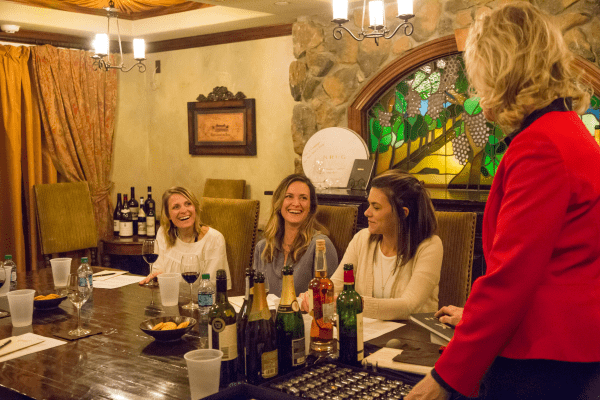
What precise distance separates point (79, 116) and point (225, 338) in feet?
13.9

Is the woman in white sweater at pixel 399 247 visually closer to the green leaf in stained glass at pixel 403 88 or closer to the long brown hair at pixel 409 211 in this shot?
the long brown hair at pixel 409 211

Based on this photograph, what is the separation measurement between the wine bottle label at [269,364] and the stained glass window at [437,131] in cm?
277

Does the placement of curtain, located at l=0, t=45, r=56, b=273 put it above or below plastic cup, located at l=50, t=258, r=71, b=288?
above

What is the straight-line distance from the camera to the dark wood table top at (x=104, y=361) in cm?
145

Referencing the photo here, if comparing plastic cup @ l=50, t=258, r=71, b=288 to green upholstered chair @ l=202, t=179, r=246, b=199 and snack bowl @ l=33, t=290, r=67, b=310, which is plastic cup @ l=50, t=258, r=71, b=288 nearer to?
snack bowl @ l=33, t=290, r=67, b=310

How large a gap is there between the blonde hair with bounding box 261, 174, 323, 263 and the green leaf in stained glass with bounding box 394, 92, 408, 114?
1.66 m

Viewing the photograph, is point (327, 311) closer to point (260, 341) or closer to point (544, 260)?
point (260, 341)

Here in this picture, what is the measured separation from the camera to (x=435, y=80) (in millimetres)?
4082

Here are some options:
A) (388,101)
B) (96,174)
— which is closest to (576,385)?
(388,101)

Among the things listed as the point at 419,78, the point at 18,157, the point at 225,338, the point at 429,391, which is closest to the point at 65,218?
the point at 18,157

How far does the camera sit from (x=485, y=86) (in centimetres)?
115

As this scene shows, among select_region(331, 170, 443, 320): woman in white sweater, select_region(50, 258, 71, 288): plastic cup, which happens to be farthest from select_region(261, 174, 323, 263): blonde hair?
select_region(50, 258, 71, 288): plastic cup

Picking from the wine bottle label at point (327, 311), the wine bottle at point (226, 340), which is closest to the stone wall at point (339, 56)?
the wine bottle label at point (327, 311)

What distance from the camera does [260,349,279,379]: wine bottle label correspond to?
1.39m
